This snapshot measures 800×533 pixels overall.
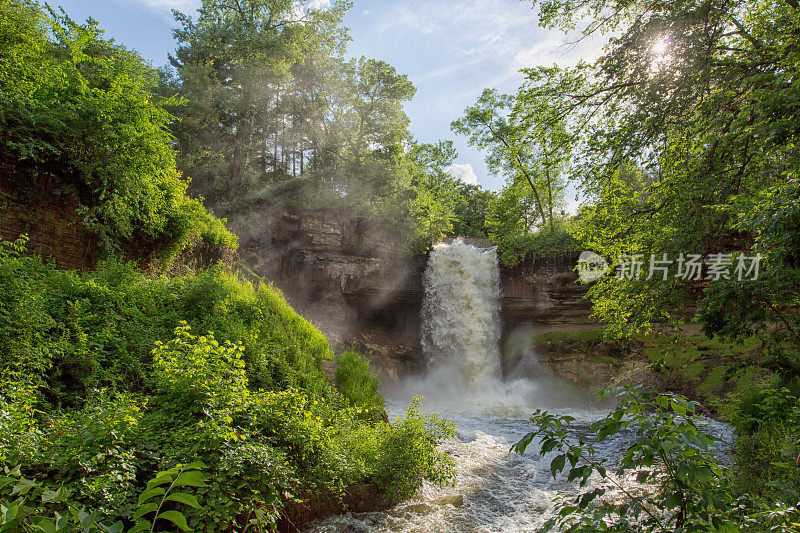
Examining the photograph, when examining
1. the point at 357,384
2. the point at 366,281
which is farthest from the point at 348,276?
the point at 357,384

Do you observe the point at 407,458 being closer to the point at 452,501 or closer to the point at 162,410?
the point at 452,501

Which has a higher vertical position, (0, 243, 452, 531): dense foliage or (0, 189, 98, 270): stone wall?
(0, 189, 98, 270): stone wall

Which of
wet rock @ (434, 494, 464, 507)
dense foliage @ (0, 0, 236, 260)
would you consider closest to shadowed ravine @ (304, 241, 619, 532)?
wet rock @ (434, 494, 464, 507)

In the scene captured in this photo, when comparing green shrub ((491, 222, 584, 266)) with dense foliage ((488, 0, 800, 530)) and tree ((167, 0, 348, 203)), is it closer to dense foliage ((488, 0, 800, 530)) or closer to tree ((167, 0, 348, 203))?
dense foliage ((488, 0, 800, 530))

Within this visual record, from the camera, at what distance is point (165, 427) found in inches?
187

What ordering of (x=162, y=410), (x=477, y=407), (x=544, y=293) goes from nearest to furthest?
(x=162, y=410), (x=477, y=407), (x=544, y=293)

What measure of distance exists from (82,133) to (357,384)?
7.31 meters

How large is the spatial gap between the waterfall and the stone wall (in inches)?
600

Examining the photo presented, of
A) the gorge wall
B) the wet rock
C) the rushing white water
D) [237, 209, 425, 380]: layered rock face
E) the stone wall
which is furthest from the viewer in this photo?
[237, 209, 425, 380]: layered rock face

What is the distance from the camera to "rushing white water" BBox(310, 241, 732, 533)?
6.29 metres

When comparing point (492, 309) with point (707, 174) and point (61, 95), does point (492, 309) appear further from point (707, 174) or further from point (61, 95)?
point (61, 95)

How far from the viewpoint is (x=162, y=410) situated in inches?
193

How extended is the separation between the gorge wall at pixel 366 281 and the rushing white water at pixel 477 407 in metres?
0.88

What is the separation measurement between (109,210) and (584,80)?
929cm
